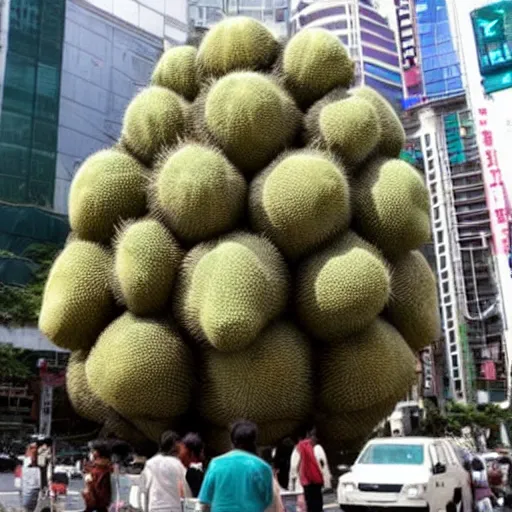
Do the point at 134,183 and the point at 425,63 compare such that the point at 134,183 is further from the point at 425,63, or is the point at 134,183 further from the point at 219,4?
the point at 219,4

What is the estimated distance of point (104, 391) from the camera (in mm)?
8648

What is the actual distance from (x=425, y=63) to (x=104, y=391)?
40.3m

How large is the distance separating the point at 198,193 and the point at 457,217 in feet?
116

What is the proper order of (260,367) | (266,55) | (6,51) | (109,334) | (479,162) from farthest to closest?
(479,162) → (6,51) → (266,55) → (109,334) → (260,367)

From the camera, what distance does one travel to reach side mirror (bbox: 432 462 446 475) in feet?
26.7

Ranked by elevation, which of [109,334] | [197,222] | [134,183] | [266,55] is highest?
[266,55]

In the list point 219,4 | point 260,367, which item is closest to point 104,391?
point 260,367

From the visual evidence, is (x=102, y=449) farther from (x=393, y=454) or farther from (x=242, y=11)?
(x=242, y=11)

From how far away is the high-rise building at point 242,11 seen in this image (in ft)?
156

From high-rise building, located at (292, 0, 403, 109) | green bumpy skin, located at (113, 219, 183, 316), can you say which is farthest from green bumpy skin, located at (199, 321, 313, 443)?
high-rise building, located at (292, 0, 403, 109)

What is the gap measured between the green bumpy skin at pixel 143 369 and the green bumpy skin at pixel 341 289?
1539mm

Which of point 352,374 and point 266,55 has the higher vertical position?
point 266,55

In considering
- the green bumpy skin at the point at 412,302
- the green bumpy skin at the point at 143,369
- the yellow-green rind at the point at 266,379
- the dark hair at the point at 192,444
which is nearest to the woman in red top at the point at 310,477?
the yellow-green rind at the point at 266,379

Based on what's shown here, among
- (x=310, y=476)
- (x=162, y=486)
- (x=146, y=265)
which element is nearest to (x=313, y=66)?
(x=146, y=265)
